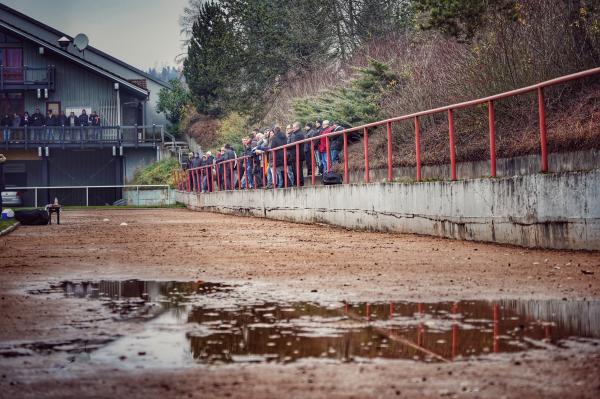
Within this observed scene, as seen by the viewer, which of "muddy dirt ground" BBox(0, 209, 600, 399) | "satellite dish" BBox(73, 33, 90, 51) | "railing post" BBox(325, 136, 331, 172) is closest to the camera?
"muddy dirt ground" BBox(0, 209, 600, 399)

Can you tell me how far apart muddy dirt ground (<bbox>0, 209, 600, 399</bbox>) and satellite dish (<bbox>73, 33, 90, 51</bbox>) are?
50.3 meters

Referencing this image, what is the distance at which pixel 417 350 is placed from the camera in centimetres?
583

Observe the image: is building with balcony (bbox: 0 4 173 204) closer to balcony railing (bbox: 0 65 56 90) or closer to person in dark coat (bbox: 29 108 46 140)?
balcony railing (bbox: 0 65 56 90)

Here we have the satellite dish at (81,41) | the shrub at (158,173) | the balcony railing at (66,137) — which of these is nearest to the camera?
the shrub at (158,173)

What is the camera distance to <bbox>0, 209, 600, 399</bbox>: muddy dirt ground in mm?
4863

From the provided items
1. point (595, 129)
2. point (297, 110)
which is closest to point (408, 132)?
point (595, 129)

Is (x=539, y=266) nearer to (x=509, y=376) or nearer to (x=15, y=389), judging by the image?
(x=509, y=376)

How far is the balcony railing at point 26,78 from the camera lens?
2452 inches

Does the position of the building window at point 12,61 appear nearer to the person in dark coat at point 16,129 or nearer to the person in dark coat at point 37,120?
the person in dark coat at point 16,129

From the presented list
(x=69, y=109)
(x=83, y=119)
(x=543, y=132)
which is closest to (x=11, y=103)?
(x=69, y=109)

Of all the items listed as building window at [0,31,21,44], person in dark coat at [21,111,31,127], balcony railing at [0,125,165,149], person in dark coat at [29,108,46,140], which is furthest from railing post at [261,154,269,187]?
building window at [0,31,21,44]

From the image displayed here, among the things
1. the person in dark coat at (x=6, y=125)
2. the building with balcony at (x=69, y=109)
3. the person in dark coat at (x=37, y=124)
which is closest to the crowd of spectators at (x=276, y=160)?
the building with balcony at (x=69, y=109)

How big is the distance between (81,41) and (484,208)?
58054mm

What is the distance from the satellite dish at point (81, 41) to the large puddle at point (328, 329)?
6204 centimetres
